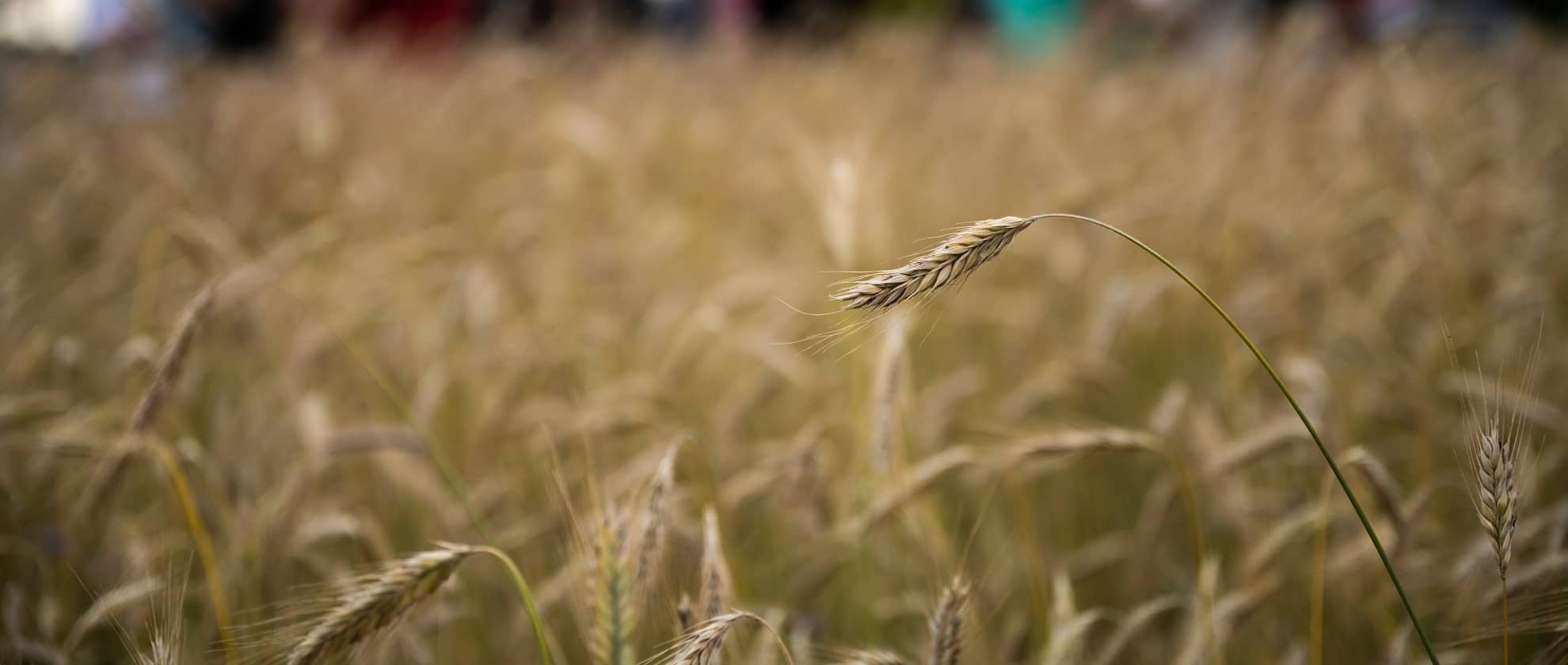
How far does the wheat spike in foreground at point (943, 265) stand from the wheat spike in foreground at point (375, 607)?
1.40ft

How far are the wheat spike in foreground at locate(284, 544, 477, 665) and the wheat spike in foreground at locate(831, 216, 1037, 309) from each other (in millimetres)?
427

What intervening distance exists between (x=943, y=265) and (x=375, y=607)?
1.94 feet

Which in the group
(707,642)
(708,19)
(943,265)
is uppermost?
(708,19)

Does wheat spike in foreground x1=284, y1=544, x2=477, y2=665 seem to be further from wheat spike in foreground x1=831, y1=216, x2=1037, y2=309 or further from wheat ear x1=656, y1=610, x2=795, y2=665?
wheat spike in foreground x1=831, y1=216, x2=1037, y2=309

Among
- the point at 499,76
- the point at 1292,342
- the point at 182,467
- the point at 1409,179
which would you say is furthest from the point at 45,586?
the point at 499,76

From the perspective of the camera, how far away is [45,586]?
1346 millimetres

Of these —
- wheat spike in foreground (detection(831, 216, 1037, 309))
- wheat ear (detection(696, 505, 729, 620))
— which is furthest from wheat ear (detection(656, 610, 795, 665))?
wheat spike in foreground (detection(831, 216, 1037, 309))

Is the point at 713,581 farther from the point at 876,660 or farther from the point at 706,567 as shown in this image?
the point at 876,660

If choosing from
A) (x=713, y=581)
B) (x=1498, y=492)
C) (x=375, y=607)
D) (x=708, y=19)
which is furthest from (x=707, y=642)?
(x=708, y=19)

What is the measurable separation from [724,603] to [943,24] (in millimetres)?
9060

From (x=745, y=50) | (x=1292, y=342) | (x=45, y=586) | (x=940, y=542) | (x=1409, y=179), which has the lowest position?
(x=45, y=586)

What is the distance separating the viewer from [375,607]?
77cm

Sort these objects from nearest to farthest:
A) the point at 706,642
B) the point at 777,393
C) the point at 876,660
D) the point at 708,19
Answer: the point at 706,642 < the point at 876,660 < the point at 777,393 < the point at 708,19

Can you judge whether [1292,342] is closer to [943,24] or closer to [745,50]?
[745,50]
